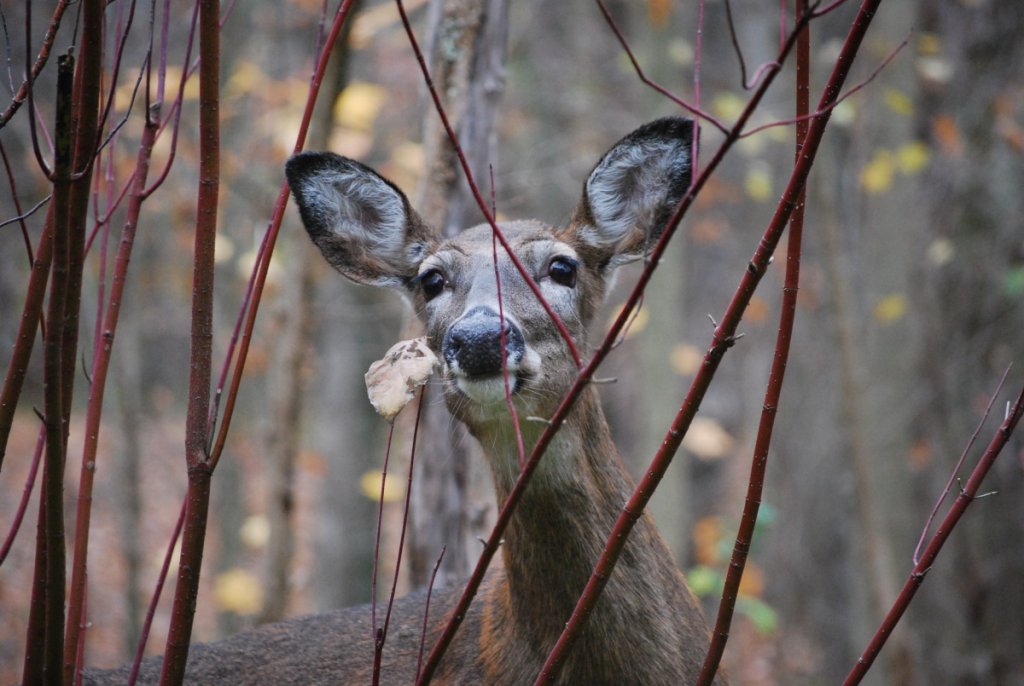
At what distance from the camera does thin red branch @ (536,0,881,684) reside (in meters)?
2.21

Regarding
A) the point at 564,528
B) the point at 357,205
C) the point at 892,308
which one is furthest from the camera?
the point at 892,308

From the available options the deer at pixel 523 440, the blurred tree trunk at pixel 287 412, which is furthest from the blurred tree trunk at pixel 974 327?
the deer at pixel 523 440

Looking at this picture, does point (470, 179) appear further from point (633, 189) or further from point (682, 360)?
point (682, 360)

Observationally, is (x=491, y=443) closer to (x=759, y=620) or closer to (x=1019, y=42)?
(x=759, y=620)

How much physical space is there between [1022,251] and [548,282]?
5.68 m

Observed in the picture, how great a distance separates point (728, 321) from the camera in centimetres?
229

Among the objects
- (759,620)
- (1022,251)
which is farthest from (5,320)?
(1022,251)

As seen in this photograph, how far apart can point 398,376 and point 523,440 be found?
4.39ft

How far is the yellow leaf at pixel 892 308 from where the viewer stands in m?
8.80

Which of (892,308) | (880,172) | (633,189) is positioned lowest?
(892,308)

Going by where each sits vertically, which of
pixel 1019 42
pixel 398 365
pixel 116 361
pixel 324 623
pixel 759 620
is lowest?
pixel 759 620

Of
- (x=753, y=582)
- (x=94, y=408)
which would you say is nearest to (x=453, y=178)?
(x=94, y=408)

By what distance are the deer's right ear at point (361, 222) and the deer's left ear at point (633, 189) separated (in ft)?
2.45

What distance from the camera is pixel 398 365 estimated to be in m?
2.60
